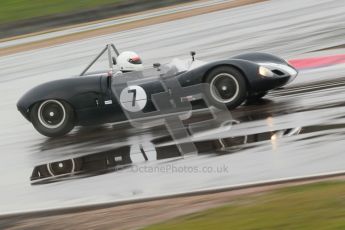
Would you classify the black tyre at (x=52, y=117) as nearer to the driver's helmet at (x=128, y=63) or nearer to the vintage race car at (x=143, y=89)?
the vintage race car at (x=143, y=89)

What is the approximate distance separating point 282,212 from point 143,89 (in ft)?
15.1

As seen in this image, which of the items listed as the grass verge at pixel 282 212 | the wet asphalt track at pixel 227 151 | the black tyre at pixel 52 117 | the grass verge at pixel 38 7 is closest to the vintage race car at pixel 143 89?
the black tyre at pixel 52 117

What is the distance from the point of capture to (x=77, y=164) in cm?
828

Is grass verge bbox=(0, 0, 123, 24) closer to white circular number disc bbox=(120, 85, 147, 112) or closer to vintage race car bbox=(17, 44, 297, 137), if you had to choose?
vintage race car bbox=(17, 44, 297, 137)

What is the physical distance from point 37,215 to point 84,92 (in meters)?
3.53

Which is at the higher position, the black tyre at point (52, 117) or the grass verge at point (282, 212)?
the black tyre at point (52, 117)

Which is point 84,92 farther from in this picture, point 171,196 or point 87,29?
point 87,29

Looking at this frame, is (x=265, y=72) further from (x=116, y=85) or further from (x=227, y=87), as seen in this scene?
(x=116, y=85)

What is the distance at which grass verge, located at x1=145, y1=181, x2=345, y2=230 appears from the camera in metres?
5.03

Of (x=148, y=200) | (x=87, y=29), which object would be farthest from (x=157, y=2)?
(x=148, y=200)

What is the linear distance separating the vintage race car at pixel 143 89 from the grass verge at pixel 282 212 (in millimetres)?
3516

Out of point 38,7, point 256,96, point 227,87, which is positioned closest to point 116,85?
point 227,87

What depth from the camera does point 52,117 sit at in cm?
1017

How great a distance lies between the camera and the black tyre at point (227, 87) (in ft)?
30.8
